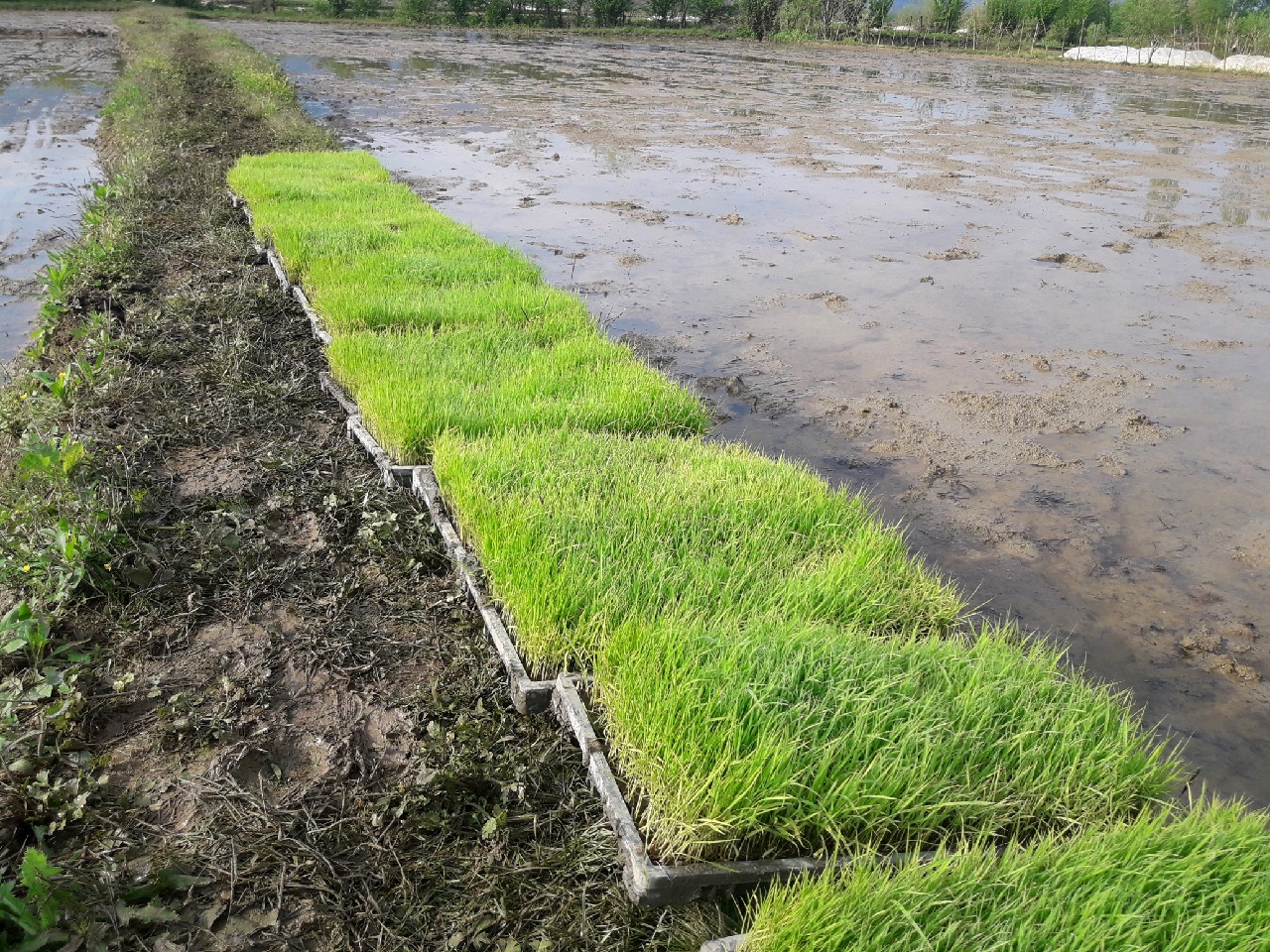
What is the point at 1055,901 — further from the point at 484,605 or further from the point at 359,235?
the point at 359,235

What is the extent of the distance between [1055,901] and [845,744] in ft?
1.59

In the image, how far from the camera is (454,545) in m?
2.91

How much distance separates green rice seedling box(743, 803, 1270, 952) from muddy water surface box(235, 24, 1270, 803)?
2.98 feet

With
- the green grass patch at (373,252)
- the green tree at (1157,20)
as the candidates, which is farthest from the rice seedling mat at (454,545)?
the green tree at (1157,20)

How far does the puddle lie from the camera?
19.7ft

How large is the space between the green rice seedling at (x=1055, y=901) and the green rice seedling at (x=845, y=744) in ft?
0.42

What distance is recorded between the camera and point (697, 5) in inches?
1676

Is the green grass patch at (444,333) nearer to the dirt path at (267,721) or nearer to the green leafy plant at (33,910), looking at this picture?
the dirt path at (267,721)

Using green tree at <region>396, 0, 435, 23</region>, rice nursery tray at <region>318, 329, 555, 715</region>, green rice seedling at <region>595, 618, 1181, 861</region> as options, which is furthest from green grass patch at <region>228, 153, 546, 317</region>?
green tree at <region>396, 0, 435, 23</region>

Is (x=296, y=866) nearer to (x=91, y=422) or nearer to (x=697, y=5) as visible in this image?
(x=91, y=422)

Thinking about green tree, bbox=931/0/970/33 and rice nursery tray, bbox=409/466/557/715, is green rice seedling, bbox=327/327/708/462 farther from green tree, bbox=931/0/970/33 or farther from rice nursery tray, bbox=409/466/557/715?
green tree, bbox=931/0/970/33

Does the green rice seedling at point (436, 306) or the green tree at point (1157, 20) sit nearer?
the green rice seedling at point (436, 306)

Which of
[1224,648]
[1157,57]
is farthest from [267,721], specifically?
[1157,57]

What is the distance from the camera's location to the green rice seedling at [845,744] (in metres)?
1.86
